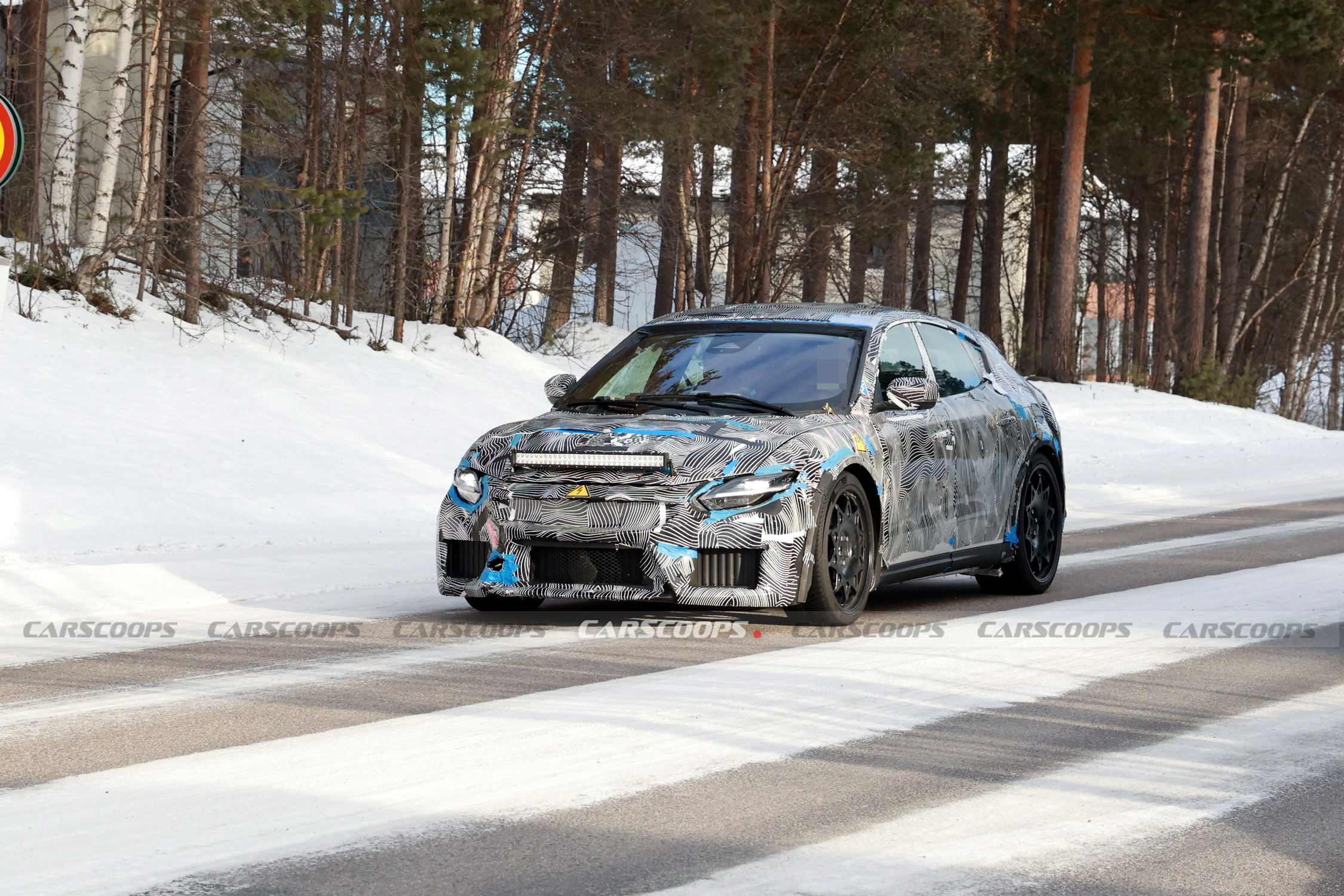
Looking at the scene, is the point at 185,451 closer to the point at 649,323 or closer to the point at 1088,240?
the point at 649,323

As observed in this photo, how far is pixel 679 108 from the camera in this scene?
2772 cm

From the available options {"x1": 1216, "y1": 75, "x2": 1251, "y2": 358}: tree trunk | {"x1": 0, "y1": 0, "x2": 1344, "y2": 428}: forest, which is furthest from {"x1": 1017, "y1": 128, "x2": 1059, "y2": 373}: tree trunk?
{"x1": 1216, "y1": 75, "x2": 1251, "y2": 358}: tree trunk

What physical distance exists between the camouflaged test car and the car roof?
22 millimetres

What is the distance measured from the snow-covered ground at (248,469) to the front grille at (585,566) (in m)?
1.30

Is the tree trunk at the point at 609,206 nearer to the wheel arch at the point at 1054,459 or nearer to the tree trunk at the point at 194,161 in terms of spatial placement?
the tree trunk at the point at 194,161

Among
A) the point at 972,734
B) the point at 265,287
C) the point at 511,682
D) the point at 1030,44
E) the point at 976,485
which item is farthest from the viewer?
the point at 1030,44

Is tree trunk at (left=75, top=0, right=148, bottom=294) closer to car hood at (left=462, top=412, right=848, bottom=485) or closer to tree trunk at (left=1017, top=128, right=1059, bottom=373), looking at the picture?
car hood at (left=462, top=412, right=848, bottom=485)

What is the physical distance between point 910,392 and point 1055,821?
434cm

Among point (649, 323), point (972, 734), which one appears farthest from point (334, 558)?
Result: point (972, 734)

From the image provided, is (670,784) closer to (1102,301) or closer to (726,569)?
(726,569)

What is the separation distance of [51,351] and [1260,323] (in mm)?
48496

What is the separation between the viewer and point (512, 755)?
5.79 meters

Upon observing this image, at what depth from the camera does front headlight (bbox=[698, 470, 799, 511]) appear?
26.7ft

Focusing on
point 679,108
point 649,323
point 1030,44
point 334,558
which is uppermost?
point 1030,44
